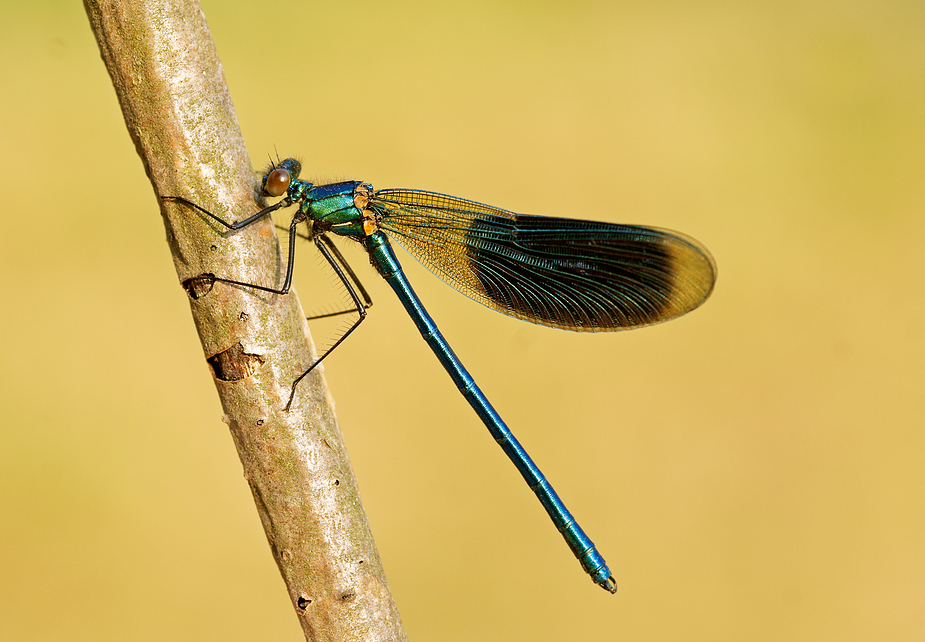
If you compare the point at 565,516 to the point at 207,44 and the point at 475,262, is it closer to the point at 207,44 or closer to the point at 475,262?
the point at 475,262

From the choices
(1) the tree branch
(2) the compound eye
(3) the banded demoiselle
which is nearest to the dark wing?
(3) the banded demoiselle

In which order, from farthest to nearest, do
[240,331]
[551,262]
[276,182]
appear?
1. [551,262]
2. [276,182]
3. [240,331]

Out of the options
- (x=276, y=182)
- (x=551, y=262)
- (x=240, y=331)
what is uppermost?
(x=276, y=182)

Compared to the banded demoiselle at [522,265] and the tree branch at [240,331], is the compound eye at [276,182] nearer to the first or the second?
the banded demoiselle at [522,265]

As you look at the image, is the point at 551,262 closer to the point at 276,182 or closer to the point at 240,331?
the point at 276,182

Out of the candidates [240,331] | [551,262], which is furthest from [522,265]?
[240,331]

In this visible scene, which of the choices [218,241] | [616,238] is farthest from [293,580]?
[616,238]
